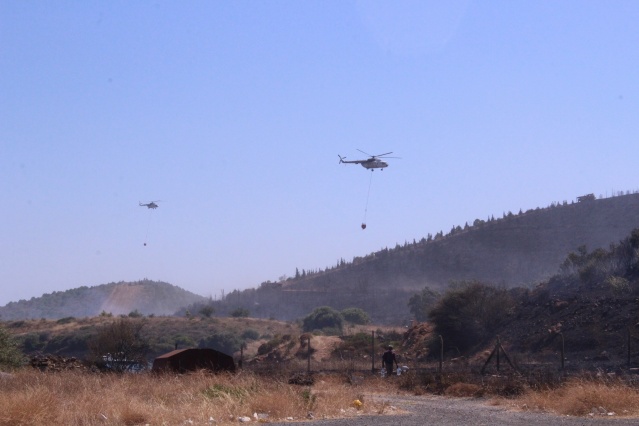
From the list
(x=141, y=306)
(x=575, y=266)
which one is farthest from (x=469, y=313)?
(x=141, y=306)

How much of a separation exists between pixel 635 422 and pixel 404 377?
14.7m

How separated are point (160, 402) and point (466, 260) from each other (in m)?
84.5

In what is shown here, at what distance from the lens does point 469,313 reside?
53.8m

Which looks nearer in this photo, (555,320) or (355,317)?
(555,320)

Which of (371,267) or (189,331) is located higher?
(371,267)

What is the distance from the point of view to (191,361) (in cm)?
3228

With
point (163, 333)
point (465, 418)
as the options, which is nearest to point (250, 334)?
point (163, 333)

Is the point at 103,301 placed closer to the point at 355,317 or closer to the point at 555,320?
the point at 355,317

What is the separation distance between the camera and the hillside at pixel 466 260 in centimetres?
9638

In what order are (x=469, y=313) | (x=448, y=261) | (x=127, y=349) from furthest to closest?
(x=448, y=261) → (x=469, y=313) → (x=127, y=349)

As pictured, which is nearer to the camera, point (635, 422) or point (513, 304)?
point (635, 422)

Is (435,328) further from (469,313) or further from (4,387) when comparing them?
(4,387)

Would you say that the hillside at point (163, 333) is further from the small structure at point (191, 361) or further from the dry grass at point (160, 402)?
the dry grass at point (160, 402)

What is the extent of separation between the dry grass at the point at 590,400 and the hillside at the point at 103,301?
13875 centimetres
